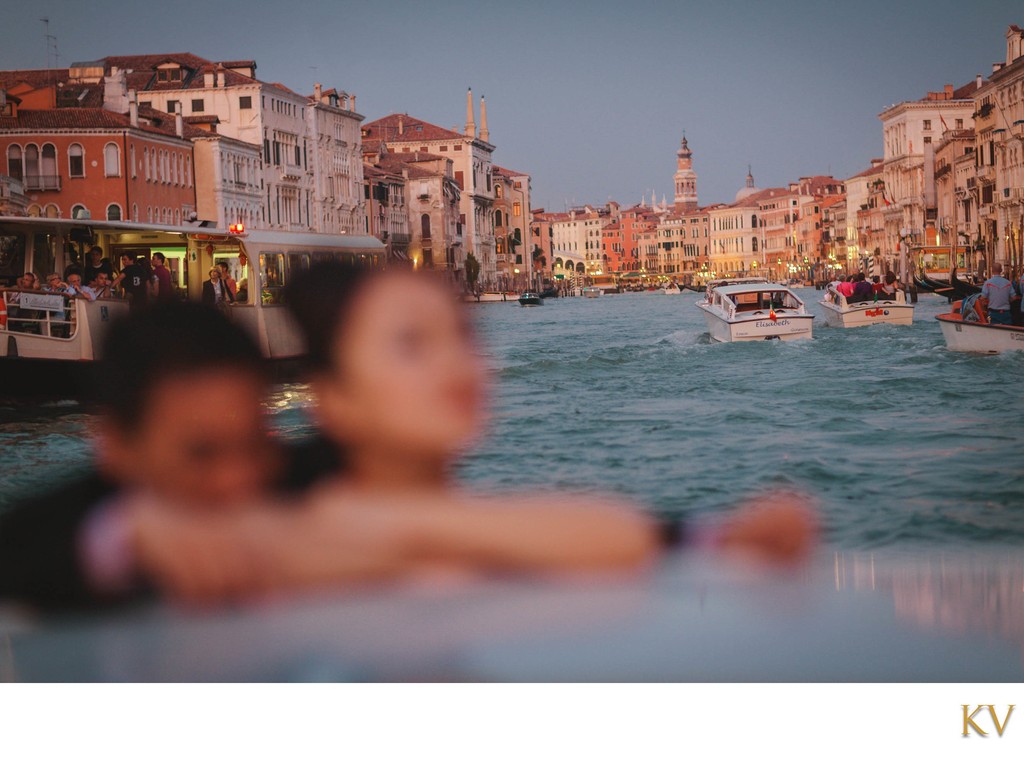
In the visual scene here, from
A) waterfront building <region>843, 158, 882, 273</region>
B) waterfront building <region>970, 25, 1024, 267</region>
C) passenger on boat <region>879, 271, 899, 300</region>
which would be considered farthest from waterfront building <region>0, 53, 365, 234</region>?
waterfront building <region>843, 158, 882, 273</region>

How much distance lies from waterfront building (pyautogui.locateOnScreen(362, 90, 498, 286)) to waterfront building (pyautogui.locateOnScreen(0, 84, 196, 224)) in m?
0.58

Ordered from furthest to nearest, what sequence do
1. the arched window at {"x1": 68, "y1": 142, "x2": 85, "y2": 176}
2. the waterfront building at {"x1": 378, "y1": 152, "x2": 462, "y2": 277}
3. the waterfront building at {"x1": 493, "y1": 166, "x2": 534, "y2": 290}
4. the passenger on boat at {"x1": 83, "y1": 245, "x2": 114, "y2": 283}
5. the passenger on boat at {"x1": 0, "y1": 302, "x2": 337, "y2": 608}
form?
the waterfront building at {"x1": 493, "y1": 166, "x2": 534, "y2": 290} < the passenger on boat at {"x1": 83, "y1": 245, "x2": 114, "y2": 283} < the arched window at {"x1": 68, "y1": 142, "x2": 85, "y2": 176} < the waterfront building at {"x1": 378, "y1": 152, "x2": 462, "y2": 277} < the passenger on boat at {"x1": 0, "y1": 302, "x2": 337, "y2": 608}

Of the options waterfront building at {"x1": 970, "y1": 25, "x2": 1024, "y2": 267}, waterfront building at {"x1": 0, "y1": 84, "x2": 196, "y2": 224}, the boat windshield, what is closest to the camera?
waterfront building at {"x1": 970, "y1": 25, "x2": 1024, "y2": 267}

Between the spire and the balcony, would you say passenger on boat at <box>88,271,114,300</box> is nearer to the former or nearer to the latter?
the balcony

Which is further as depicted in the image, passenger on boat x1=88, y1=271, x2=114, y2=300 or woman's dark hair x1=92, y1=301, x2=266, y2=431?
passenger on boat x1=88, y1=271, x2=114, y2=300

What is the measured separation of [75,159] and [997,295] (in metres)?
3.42

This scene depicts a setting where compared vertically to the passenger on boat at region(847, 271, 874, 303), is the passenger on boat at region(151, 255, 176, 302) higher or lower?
higher

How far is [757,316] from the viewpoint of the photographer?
356 inches

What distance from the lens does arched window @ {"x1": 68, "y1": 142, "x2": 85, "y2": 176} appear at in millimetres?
3570

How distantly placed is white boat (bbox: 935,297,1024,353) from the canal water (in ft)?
0.26

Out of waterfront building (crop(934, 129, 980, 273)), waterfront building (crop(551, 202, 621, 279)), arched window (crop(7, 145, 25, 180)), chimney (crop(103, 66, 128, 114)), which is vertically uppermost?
waterfront building (crop(551, 202, 621, 279))

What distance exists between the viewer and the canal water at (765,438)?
2.42 m

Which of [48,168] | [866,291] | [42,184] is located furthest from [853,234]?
[48,168]
